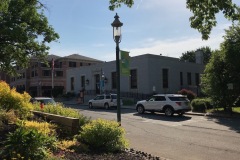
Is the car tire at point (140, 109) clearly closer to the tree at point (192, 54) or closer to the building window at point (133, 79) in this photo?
the building window at point (133, 79)

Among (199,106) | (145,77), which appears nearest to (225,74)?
(199,106)

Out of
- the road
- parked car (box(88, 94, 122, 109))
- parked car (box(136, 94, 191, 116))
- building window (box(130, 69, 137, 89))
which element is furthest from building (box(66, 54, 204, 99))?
the road

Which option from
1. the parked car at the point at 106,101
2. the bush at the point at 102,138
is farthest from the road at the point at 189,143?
the parked car at the point at 106,101

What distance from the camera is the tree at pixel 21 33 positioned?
26.1 meters

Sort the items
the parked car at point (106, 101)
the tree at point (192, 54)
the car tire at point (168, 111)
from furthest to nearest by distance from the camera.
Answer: the tree at point (192, 54)
the parked car at point (106, 101)
the car tire at point (168, 111)

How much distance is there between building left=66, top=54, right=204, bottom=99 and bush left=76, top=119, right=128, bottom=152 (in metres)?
29.2

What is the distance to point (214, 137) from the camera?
14.5 m

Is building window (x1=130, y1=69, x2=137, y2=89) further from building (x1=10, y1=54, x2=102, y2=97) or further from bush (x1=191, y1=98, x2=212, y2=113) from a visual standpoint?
building (x1=10, y1=54, x2=102, y2=97)

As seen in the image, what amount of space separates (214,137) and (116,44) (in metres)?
6.27

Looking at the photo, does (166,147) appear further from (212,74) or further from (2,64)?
(2,64)

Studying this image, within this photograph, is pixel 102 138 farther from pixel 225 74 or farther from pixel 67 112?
pixel 225 74

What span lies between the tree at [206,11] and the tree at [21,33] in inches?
774

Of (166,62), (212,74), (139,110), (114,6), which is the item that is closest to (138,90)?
(166,62)

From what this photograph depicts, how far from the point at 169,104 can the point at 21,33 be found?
12.9 meters
